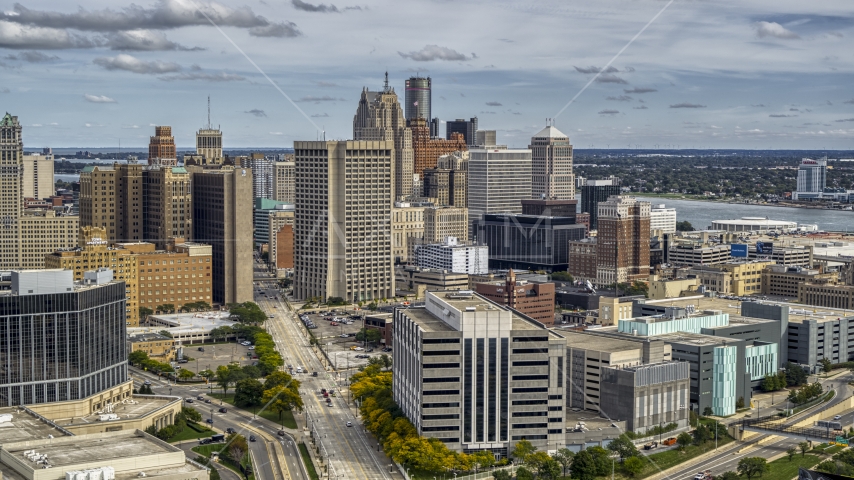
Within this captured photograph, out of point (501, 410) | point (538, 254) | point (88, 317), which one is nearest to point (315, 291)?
point (538, 254)

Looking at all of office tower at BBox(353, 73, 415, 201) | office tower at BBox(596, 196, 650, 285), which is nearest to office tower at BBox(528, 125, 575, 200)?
office tower at BBox(353, 73, 415, 201)

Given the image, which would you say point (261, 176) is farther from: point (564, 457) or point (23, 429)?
point (564, 457)

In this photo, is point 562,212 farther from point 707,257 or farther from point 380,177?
point 380,177

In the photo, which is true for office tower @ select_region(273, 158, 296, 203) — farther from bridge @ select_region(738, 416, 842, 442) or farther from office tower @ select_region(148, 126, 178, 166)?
bridge @ select_region(738, 416, 842, 442)

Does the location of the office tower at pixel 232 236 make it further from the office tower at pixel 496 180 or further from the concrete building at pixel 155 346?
the office tower at pixel 496 180

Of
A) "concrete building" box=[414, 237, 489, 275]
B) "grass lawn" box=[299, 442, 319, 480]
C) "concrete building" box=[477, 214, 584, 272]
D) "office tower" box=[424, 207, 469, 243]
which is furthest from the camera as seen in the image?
"office tower" box=[424, 207, 469, 243]
